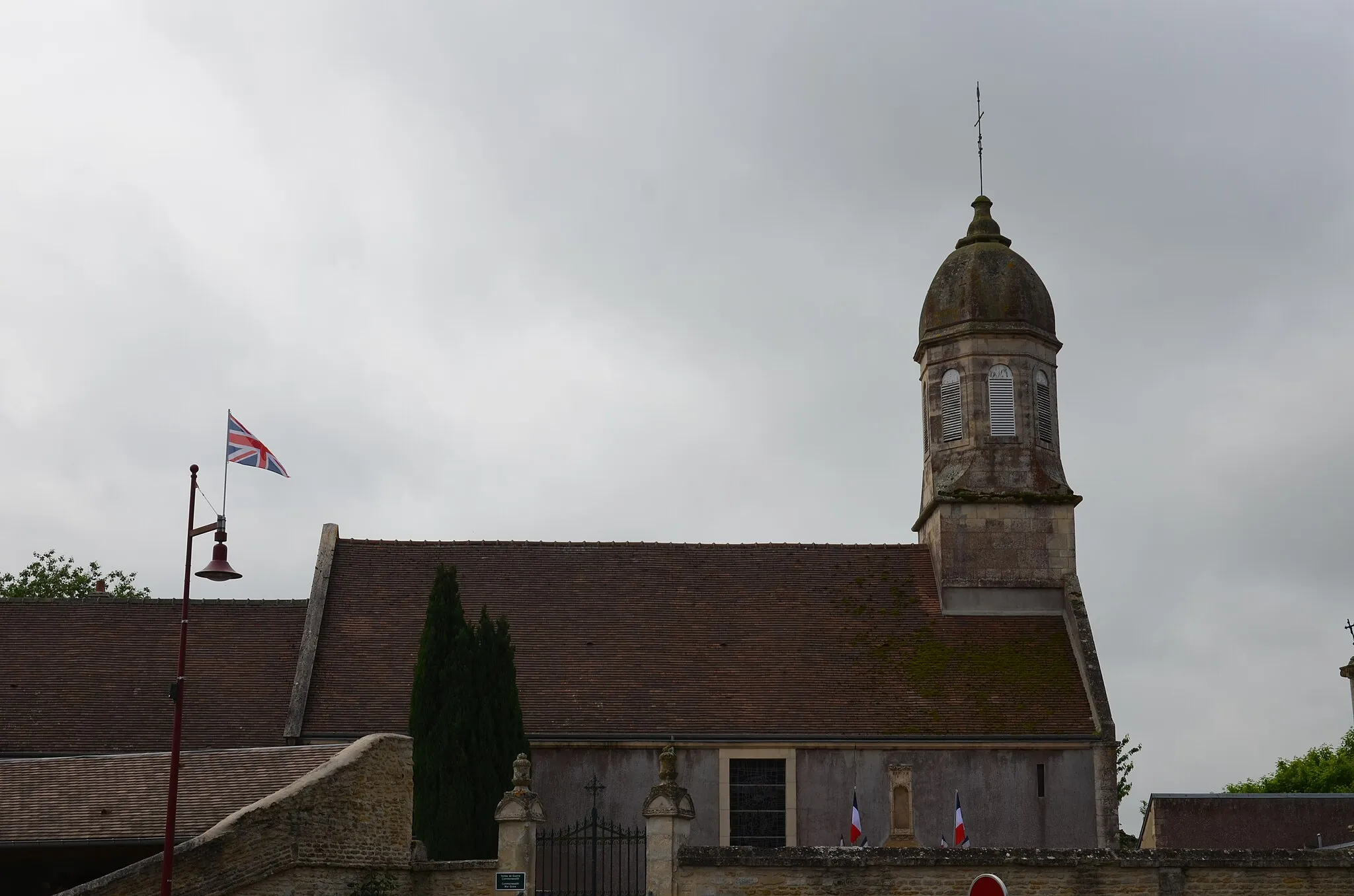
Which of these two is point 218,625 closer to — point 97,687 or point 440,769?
point 97,687

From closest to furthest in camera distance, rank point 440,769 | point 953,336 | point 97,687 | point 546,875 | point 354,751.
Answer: point 354,751
point 440,769
point 546,875
point 97,687
point 953,336

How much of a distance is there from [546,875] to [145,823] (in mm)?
7429

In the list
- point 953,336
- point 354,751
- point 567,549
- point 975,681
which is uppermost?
point 953,336

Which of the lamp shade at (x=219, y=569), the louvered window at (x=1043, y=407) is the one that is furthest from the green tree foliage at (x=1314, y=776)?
the lamp shade at (x=219, y=569)

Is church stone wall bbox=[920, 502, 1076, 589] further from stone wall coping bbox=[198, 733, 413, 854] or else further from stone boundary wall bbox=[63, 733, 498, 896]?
stone boundary wall bbox=[63, 733, 498, 896]

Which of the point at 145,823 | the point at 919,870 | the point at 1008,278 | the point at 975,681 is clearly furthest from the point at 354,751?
the point at 1008,278

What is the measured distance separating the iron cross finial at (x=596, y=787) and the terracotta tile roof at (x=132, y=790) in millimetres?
5694

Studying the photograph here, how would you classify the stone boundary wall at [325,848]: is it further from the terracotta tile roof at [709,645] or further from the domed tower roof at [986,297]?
the domed tower roof at [986,297]

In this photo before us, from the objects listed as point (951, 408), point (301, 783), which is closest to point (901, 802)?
point (951, 408)

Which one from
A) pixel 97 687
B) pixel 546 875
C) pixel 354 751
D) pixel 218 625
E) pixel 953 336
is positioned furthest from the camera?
pixel 953 336

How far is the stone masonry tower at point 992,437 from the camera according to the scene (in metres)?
33.1

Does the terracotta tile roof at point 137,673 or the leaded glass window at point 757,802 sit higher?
the terracotta tile roof at point 137,673

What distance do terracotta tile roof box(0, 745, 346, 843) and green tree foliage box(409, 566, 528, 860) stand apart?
210cm

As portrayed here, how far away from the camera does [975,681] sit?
1212 inches
